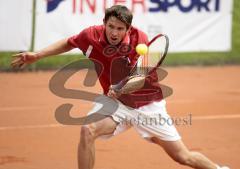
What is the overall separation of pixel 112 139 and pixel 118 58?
2723mm

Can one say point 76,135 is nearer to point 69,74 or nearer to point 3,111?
point 3,111

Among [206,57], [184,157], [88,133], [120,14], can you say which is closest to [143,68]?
[120,14]

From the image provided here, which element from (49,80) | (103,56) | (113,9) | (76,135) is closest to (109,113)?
(103,56)

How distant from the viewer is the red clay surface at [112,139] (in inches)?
278

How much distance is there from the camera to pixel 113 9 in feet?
17.7

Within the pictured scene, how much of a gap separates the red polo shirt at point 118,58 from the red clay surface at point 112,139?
1.42 meters

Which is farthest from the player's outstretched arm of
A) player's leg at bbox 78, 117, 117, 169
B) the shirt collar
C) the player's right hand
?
player's leg at bbox 78, 117, 117, 169

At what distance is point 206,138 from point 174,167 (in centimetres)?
150

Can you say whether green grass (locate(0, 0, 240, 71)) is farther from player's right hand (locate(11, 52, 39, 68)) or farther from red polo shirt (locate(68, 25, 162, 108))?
red polo shirt (locate(68, 25, 162, 108))

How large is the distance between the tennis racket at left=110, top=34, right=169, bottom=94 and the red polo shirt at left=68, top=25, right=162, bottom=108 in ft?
0.19

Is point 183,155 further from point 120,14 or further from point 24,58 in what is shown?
point 24,58

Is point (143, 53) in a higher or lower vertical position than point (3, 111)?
higher

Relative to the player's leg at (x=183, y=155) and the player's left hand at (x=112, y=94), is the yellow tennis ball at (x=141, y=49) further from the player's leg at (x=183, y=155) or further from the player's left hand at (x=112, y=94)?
the player's leg at (x=183, y=155)

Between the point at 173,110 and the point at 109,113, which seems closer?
the point at 109,113
